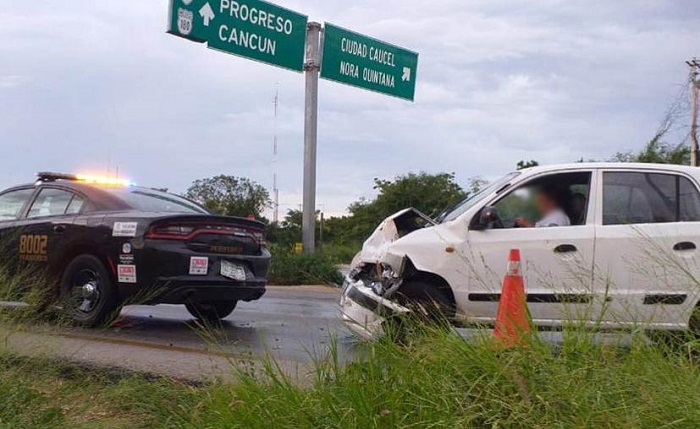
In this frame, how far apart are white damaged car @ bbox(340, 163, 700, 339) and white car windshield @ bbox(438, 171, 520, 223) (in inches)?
0.8

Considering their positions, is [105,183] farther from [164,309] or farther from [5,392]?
[5,392]

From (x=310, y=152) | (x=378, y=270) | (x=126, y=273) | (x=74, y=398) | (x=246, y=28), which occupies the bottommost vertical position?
(x=74, y=398)

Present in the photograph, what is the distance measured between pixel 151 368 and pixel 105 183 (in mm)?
3720

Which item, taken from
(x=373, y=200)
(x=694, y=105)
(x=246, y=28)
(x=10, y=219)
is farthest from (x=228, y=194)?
(x=10, y=219)

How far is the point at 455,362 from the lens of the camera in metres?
3.42

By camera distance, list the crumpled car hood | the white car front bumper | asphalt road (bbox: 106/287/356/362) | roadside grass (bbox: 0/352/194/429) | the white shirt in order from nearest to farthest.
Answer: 1. roadside grass (bbox: 0/352/194/429)
2. asphalt road (bbox: 106/287/356/362)
3. the white car front bumper
4. the white shirt
5. the crumpled car hood

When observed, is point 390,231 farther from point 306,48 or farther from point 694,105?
point 694,105

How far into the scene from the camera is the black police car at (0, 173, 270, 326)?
7270mm

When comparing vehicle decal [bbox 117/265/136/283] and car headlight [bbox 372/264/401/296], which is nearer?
car headlight [bbox 372/264/401/296]

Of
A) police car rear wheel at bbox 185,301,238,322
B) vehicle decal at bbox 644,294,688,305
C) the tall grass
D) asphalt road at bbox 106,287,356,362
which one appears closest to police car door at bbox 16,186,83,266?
asphalt road at bbox 106,287,356,362

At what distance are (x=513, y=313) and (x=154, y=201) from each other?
522 cm

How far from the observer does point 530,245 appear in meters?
6.29

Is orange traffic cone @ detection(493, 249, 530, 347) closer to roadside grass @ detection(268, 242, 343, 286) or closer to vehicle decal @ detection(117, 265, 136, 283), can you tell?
vehicle decal @ detection(117, 265, 136, 283)

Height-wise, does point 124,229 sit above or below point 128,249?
above
